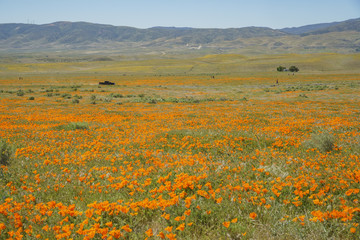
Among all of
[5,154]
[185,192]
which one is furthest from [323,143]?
[5,154]

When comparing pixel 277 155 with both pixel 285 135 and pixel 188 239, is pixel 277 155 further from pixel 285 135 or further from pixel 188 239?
pixel 188 239

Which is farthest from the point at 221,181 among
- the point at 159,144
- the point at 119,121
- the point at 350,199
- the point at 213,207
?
the point at 119,121

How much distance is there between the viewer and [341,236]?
143 inches

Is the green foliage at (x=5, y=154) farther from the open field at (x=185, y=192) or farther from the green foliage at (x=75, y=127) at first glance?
the green foliage at (x=75, y=127)

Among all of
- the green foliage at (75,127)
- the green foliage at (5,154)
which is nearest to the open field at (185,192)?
the green foliage at (5,154)

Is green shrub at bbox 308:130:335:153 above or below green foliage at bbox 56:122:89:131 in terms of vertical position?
above

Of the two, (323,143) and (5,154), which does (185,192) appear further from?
(5,154)

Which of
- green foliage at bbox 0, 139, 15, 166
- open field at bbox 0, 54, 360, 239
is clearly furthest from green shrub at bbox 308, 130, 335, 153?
green foliage at bbox 0, 139, 15, 166

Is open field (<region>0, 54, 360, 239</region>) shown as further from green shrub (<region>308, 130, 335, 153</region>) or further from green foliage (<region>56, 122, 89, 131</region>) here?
green foliage (<region>56, 122, 89, 131</region>)

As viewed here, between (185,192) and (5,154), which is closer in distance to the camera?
(185,192)

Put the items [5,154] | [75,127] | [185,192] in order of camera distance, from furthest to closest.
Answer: [75,127] → [5,154] → [185,192]

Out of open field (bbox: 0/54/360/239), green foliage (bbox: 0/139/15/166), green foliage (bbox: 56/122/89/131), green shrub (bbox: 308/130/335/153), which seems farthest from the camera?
green foliage (bbox: 56/122/89/131)

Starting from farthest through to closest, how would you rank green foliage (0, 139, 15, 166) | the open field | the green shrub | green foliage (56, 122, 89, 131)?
green foliage (56, 122, 89, 131) < the green shrub < green foliage (0, 139, 15, 166) < the open field

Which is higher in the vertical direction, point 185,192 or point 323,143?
point 323,143
